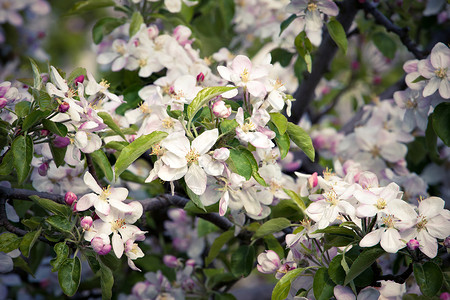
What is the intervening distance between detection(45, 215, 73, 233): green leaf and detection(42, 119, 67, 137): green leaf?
215 mm

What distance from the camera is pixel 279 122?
140 centimetres

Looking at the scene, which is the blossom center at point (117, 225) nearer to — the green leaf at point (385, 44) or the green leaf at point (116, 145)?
the green leaf at point (116, 145)

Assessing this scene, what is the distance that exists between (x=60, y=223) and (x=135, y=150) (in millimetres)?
297

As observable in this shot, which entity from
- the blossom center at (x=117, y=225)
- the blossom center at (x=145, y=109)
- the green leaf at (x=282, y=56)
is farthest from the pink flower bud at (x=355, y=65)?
the blossom center at (x=117, y=225)

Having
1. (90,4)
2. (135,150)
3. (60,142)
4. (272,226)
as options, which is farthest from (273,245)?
(90,4)

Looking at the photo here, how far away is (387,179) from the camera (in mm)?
1955

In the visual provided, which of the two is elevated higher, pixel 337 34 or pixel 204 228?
pixel 337 34

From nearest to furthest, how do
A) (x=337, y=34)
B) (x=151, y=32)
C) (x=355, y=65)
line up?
(x=337, y=34), (x=151, y=32), (x=355, y=65)

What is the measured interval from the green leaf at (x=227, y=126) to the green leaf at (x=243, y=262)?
0.53 meters

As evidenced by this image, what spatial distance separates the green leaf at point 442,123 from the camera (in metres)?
1.62

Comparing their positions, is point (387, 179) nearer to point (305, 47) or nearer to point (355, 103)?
point (305, 47)

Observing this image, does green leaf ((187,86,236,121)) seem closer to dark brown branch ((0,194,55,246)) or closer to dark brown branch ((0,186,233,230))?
dark brown branch ((0,186,233,230))

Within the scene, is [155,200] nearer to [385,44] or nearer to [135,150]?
[135,150]

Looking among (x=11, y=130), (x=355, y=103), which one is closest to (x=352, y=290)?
(x=11, y=130)
